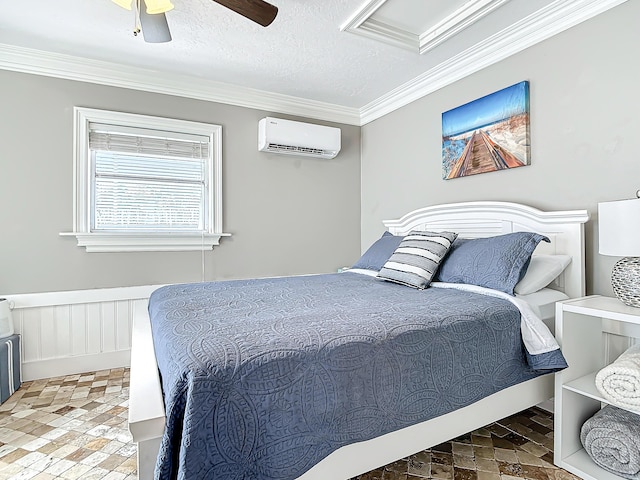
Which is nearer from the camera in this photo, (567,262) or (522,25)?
(567,262)

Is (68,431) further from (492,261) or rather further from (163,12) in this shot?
(492,261)

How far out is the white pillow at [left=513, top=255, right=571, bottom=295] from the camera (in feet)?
6.27

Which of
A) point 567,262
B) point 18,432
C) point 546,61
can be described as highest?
point 546,61

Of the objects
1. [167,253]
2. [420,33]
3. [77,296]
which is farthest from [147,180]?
[420,33]

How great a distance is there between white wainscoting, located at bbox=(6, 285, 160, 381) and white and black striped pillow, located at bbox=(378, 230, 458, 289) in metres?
1.93

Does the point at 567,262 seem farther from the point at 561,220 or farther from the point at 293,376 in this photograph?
the point at 293,376

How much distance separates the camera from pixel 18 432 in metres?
1.95

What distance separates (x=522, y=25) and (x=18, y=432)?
3811 millimetres

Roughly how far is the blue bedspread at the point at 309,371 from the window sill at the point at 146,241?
4.76 ft

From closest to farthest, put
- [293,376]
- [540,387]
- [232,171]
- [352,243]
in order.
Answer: [293,376], [540,387], [232,171], [352,243]

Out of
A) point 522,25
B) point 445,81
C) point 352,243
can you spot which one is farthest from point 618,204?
point 352,243

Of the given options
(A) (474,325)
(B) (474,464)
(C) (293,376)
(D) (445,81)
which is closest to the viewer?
(C) (293,376)

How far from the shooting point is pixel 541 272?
77.3 inches

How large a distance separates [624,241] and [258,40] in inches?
95.5
